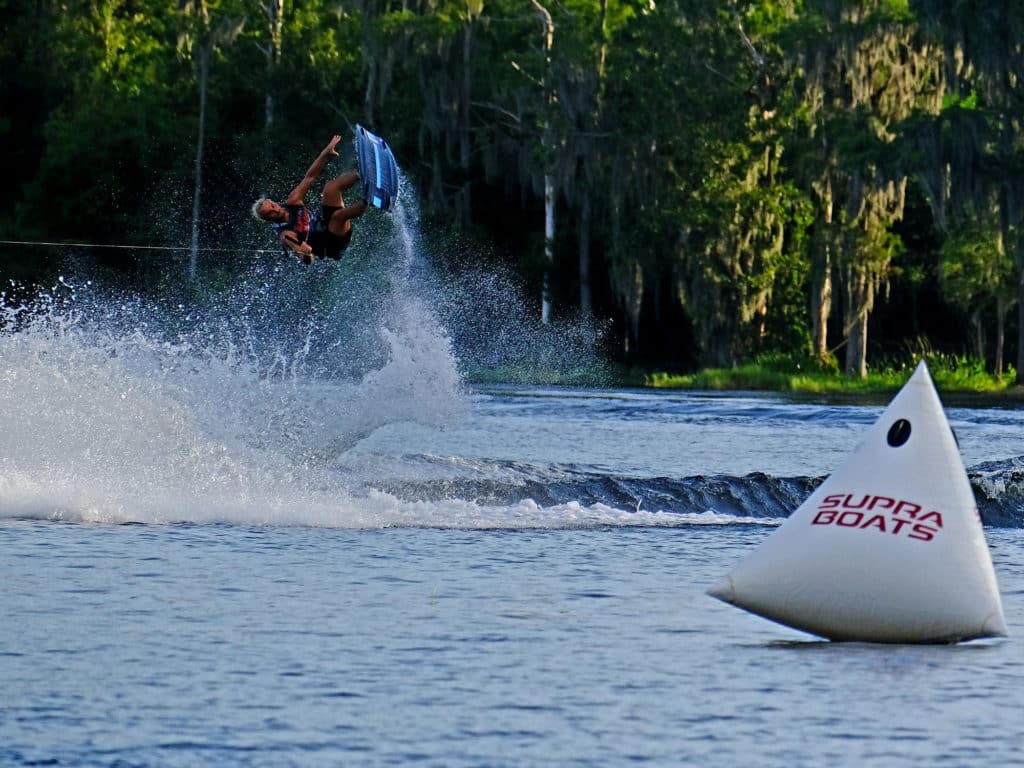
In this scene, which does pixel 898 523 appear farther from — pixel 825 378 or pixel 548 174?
pixel 548 174

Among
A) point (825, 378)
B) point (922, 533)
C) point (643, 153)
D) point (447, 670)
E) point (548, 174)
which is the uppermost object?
point (643, 153)

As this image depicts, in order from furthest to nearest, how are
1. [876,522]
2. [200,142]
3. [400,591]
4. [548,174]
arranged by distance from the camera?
1. [200,142]
2. [548,174]
3. [400,591]
4. [876,522]

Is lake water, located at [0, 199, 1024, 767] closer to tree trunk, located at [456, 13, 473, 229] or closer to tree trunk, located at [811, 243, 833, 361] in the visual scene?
tree trunk, located at [811, 243, 833, 361]

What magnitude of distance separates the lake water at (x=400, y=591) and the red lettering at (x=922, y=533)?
1.96 ft

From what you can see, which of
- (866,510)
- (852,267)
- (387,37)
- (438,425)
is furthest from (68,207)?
(866,510)

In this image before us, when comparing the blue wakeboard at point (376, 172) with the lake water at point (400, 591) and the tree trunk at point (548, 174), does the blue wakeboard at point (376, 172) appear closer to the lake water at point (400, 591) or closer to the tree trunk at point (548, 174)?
the lake water at point (400, 591)

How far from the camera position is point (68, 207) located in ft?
231

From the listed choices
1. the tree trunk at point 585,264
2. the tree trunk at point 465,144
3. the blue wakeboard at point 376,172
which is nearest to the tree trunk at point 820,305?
the tree trunk at point 585,264

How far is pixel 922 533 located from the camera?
10.5 metres

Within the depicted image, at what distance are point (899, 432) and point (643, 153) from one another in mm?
46603

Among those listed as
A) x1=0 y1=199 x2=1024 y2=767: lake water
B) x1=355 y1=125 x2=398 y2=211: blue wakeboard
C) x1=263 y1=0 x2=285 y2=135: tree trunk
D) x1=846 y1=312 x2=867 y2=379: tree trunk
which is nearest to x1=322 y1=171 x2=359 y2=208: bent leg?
x1=355 y1=125 x2=398 y2=211: blue wakeboard

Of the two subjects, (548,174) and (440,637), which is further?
(548,174)

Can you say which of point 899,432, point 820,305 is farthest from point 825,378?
point 899,432

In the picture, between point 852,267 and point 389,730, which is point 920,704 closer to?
point 389,730
